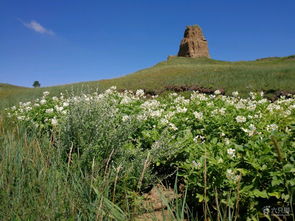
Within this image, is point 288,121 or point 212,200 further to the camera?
point 288,121

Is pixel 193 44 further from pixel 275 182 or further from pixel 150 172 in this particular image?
pixel 275 182

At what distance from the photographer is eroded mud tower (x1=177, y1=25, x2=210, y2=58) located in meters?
88.4

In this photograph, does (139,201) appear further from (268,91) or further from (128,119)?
(268,91)

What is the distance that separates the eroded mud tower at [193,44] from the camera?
88375mm

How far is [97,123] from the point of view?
3584 mm

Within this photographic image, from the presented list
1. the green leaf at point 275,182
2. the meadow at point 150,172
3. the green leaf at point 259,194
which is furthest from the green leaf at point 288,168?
the green leaf at point 259,194

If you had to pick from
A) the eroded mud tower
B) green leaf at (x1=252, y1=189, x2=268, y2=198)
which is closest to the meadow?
green leaf at (x1=252, y1=189, x2=268, y2=198)

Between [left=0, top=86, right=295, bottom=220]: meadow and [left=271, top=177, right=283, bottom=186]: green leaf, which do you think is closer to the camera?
[left=0, top=86, right=295, bottom=220]: meadow

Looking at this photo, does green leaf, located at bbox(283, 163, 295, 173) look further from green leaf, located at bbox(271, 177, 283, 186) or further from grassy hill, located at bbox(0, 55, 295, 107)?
grassy hill, located at bbox(0, 55, 295, 107)

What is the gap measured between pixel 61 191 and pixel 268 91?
14.0m

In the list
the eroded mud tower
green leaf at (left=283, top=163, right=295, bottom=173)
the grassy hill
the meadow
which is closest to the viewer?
the meadow

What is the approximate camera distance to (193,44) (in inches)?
3487

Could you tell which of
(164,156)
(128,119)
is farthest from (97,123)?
(164,156)

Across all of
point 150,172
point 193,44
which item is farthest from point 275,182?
point 193,44
